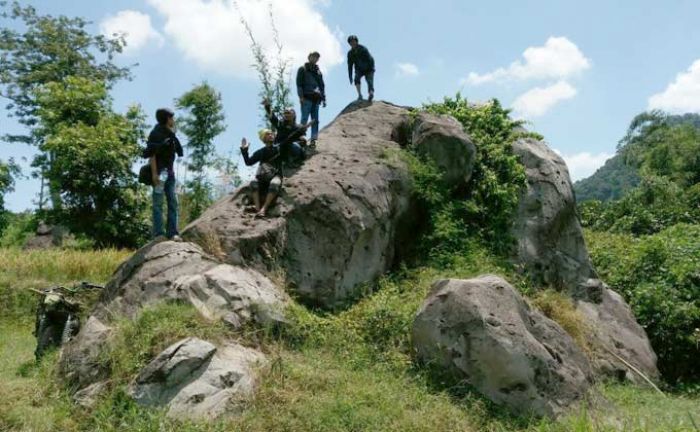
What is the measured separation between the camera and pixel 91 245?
21.9 meters

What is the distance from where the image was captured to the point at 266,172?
1155cm

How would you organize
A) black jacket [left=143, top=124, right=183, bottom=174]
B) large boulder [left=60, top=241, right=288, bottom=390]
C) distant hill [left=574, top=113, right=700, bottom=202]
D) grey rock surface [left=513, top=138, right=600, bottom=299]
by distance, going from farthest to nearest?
distant hill [left=574, top=113, right=700, bottom=202]
grey rock surface [left=513, top=138, right=600, bottom=299]
black jacket [left=143, top=124, right=183, bottom=174]
large boulder [left=60, top=241, right=288, bottom=390]

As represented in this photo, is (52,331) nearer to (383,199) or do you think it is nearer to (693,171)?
(383,199)

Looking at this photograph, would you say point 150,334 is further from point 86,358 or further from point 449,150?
point 449,150

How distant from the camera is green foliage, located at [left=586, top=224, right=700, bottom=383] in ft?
46.2

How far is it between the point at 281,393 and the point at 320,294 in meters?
3.38

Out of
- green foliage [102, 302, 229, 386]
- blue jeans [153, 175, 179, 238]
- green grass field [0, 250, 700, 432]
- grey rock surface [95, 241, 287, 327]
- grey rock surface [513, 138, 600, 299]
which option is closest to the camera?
green grass field [0, 250, 700, 432]

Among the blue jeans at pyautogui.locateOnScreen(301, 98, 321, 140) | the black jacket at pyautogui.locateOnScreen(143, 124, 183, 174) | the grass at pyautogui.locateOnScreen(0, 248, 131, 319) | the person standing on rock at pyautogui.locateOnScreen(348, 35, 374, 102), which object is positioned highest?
the person standing on rock at pyautogui.locateOnScreen(348, 35, 374, 102)

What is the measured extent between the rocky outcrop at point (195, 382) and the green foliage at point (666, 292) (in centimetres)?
980

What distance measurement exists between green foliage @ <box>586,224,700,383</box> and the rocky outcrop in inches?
386


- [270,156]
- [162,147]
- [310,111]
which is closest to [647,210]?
[310,111]

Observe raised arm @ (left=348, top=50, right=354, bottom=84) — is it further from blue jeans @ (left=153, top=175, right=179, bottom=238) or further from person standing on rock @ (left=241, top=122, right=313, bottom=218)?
blue jeans @ (left=153, top=175, right=179, bottom=238)

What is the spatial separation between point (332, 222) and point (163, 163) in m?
2.99

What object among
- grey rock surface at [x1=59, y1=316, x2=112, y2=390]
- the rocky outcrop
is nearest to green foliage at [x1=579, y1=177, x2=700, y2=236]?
the rocky outcrop
